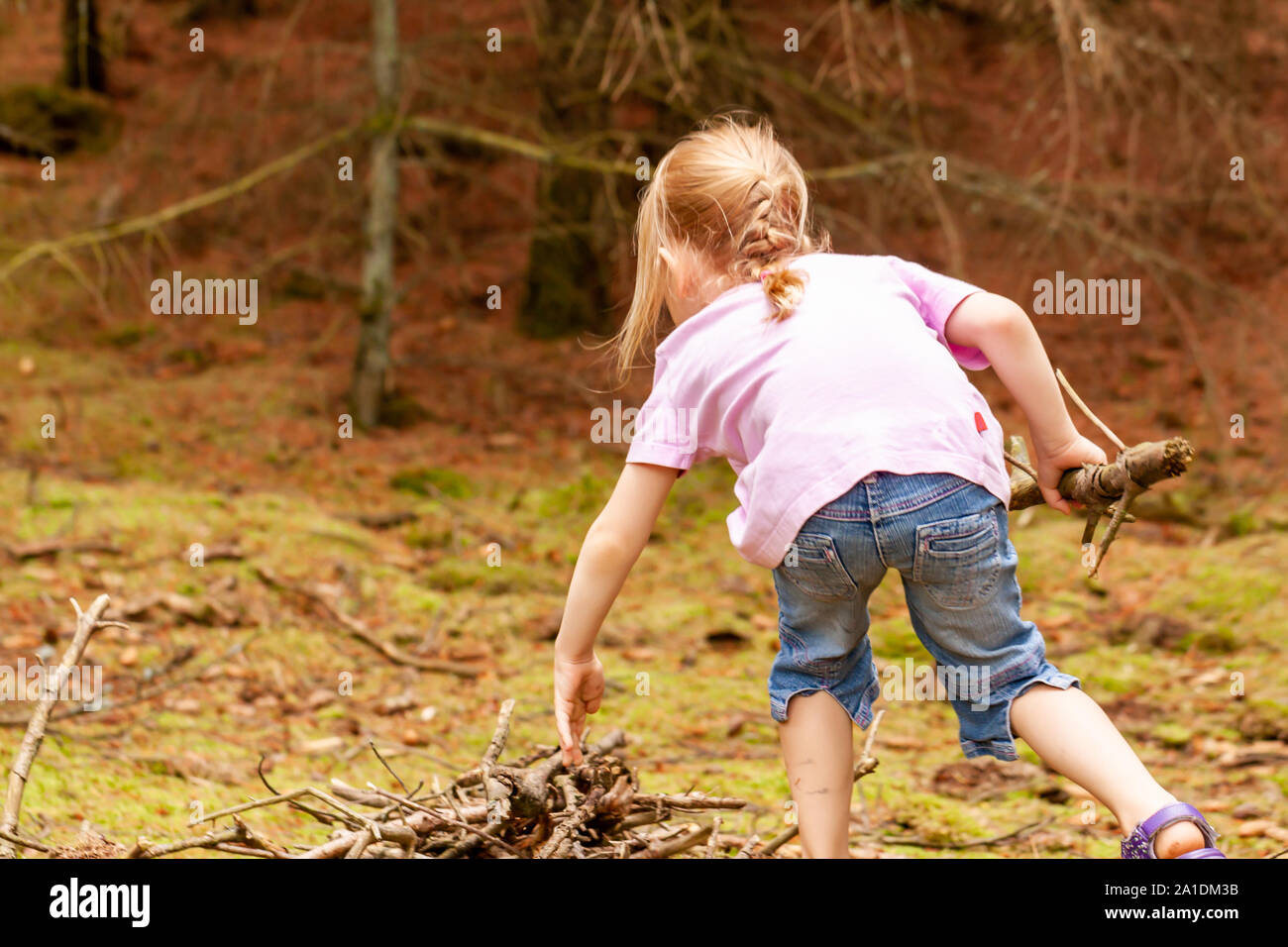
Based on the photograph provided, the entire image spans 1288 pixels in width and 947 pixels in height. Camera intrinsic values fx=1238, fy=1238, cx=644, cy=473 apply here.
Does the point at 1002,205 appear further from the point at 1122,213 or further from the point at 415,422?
the point at 415,422

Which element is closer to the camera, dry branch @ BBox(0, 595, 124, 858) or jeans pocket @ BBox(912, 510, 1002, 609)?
jeans pocket @ BBox(912, 510, 1002, 609)

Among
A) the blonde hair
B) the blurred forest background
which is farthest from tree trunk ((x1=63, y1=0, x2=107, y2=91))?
the blonde hair

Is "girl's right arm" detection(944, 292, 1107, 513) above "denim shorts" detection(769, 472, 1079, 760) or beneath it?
above

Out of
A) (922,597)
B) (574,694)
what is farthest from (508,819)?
(922,597)

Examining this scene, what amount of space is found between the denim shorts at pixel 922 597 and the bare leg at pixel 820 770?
0.03 meters

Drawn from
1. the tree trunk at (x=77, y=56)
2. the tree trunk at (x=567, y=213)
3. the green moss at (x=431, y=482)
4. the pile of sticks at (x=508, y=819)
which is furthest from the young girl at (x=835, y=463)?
the tree trunk at (x=77, y=56)

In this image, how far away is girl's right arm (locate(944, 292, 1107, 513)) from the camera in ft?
7.17

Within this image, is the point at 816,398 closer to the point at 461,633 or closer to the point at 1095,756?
the point at 1095,756

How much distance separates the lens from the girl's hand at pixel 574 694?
2285mm

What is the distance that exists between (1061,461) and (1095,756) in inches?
21.2

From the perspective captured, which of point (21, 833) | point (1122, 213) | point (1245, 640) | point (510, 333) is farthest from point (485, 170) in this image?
point (21, 833)

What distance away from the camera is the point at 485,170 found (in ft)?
27.9

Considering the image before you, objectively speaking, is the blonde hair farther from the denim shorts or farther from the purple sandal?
the purple sandal

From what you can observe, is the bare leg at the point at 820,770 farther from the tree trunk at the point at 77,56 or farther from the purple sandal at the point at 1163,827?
the tree trunk at the point at 77,56
